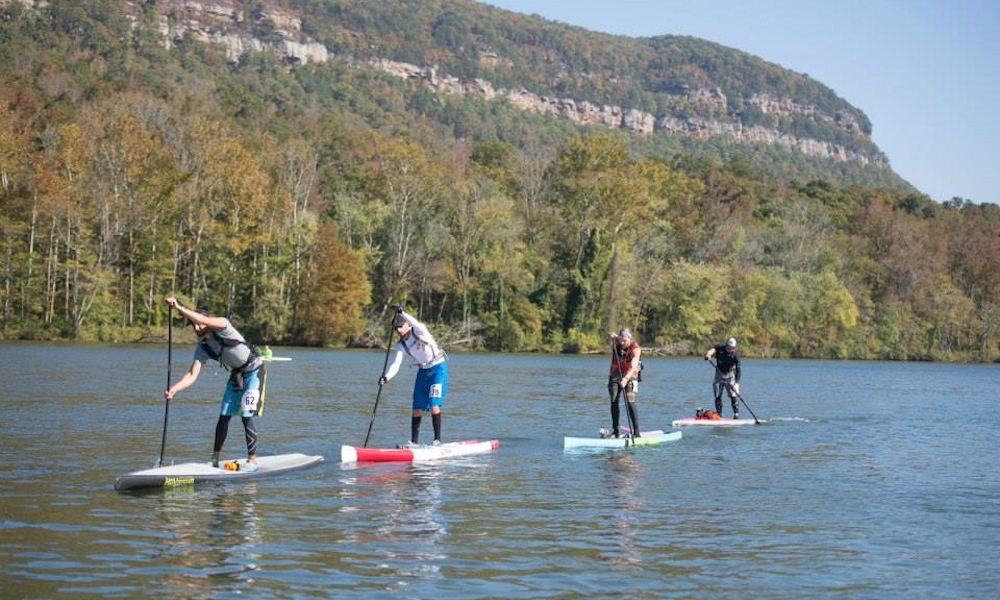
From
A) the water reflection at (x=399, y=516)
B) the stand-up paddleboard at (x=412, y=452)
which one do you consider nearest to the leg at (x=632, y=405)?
the stand-up paddleboard at (x=412, y=452)

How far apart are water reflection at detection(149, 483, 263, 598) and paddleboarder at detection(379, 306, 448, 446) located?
394cm

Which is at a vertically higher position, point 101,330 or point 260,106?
point 260,106

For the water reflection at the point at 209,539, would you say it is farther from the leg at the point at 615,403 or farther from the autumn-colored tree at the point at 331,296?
the autumn-colored tree at the point at 331,296

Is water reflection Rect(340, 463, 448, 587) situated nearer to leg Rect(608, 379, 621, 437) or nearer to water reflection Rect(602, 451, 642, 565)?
water reflection Rect(602, 451, 642, 565)

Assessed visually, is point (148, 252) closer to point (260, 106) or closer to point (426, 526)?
point (260, 106)

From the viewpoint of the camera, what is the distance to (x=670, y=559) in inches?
481

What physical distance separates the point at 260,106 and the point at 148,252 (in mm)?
46044

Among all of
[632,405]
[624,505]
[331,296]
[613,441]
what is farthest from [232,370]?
[331,296]

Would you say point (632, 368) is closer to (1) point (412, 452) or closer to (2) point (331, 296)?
(1) point (412, 452)

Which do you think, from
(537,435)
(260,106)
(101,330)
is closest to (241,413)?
(537,435)

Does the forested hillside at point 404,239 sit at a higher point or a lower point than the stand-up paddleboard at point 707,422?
higher

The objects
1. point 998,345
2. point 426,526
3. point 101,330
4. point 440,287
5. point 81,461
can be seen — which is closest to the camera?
point 426,526

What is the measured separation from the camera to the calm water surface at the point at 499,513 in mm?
11078

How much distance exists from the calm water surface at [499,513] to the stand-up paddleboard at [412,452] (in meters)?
0.38
